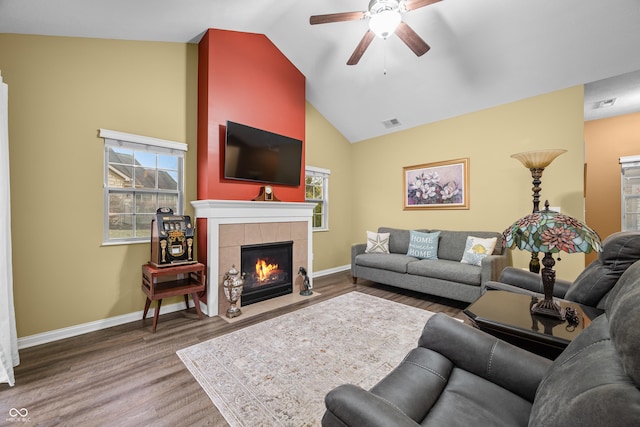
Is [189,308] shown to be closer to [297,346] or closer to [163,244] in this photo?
[163,244]

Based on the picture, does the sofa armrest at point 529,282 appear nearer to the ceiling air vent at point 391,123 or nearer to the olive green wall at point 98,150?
the olive green wall at point 98,150

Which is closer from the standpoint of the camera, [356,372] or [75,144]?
[356,372]

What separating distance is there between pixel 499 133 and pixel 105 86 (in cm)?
507

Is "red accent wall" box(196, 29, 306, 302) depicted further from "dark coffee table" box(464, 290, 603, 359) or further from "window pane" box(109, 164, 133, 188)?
"dark coffee table" box(464, 290, 603, 359)

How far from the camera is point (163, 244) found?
282 cm

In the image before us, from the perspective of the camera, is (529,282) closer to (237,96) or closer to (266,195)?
(266,195)

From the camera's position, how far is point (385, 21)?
2.27m

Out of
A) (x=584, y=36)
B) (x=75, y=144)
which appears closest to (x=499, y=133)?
(x=584, y=36)

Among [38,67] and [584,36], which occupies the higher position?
[584,36]

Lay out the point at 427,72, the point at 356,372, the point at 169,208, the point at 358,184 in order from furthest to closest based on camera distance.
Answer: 1. the point at 358,184
2. the point at 427,72
3. the point at 169,208
4. the point at 356,372

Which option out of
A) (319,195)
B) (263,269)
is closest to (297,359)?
(263,269)

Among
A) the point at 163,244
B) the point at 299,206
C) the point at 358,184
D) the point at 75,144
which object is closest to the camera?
the point at 75,144

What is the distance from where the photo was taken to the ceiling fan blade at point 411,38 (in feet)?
7.71

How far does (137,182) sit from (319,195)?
9.96ft
